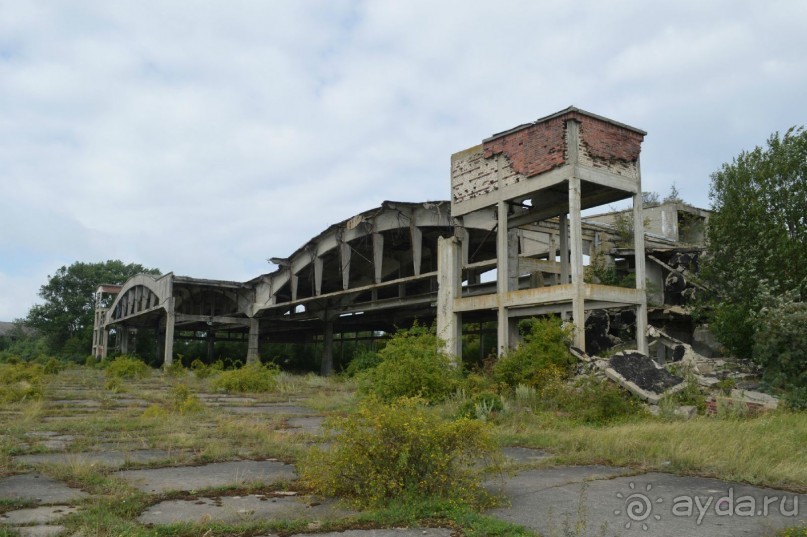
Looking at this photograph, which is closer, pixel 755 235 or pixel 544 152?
pixel 544 152

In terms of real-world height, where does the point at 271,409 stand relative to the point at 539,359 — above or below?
below

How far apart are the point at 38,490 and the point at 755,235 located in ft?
63.7

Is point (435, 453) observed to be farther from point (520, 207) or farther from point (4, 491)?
point (520, 207)

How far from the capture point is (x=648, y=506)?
591cm

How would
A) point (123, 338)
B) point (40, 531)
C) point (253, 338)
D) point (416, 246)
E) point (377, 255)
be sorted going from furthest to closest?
point (123, 338) → point (253, 338) → point (377, 255) → point (416, 246) → point (40, 531)

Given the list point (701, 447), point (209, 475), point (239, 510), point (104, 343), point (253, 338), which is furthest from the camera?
point (104, 343)

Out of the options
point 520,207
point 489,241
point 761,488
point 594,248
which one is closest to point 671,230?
point 594,248

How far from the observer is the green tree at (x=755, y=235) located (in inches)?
718

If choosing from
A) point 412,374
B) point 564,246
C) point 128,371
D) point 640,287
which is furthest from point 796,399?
point 128,371

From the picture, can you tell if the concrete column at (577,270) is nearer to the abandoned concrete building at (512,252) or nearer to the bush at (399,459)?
the abandoned concrete building at (512,252)

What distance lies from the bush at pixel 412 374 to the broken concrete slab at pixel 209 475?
7.01m

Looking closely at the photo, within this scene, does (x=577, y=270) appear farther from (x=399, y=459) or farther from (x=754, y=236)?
(x=399, y=459)

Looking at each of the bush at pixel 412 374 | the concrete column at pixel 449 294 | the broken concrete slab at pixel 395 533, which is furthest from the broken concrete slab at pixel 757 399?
the broken concrete slab at pixel 395 533

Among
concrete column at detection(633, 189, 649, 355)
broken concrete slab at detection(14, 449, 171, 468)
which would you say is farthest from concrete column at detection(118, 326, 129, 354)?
broken concrete slab at detection(14, 449, 171, 468)
